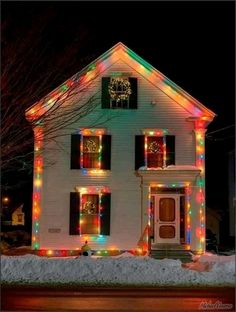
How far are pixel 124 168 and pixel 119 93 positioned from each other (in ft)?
10.6

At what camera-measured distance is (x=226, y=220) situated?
Answer: 36.2 m

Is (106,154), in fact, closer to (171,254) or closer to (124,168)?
(124,168)

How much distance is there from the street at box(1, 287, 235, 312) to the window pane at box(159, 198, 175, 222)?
727 centimetres

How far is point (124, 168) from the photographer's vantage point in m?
21.8

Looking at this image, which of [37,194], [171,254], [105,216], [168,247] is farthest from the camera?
[37,194]

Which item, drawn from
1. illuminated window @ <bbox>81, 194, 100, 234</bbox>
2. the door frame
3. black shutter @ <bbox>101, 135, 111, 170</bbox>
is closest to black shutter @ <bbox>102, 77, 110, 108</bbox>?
black shutter @ <bbox>101, 135, 111, 170</bbox>

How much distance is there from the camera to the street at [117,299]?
10.9 m

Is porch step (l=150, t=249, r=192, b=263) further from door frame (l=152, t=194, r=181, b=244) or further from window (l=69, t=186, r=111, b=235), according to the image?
window (l=69, t=186, r=111, b=235)

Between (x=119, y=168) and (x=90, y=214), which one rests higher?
(x=119, y=168)

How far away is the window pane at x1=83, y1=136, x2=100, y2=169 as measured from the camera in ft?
71.8

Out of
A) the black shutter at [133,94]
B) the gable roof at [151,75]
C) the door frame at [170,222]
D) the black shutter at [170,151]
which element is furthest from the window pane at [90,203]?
the gable roof at [151,75]

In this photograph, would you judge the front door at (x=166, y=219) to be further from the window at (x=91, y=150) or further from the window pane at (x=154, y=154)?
the window at (x=91, y=150)

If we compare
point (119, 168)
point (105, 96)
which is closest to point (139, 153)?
point (119, 168)

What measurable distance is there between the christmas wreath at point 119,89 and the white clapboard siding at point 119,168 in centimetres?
43
